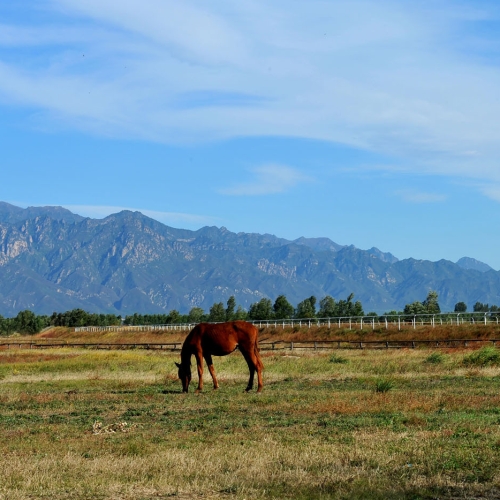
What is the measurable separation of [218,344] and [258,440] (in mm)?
13168

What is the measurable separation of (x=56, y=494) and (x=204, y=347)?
17.9 metres

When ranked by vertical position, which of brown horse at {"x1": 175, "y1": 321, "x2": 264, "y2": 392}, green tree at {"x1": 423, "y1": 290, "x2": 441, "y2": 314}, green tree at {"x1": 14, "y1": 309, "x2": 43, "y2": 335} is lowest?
green tree at {"x1": 14, "y1": 309, "x2": 43, "y2": 335}

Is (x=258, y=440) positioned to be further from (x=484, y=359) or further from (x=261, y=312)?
(x=261, y=312)

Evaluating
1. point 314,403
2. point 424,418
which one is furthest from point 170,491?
point 314,403

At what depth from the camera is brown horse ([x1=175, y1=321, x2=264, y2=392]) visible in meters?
28.6

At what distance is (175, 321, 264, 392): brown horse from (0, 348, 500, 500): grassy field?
909 mm

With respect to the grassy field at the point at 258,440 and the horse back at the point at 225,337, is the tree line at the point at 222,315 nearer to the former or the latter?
the horse back at the point at 225,337

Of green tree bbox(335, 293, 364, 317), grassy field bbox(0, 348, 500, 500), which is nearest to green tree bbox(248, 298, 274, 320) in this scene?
green tree bbox(335, 293, 364, 317)

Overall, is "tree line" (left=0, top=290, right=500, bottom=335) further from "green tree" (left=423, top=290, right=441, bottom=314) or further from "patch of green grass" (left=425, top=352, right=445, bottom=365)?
"patch of green grass" (left=425, top=352, right=445, bottom=365)

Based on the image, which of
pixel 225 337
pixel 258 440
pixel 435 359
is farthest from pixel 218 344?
pixel 435 359

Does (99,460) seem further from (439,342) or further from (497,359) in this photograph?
(439,342)

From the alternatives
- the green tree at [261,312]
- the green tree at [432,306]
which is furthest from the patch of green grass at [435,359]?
the green tree at [261,312]

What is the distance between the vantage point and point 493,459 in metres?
13.3

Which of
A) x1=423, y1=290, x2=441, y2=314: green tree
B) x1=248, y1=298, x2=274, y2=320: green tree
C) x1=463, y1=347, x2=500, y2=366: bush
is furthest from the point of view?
x1=248, y1=298, x2=274, y2=320: green tree
